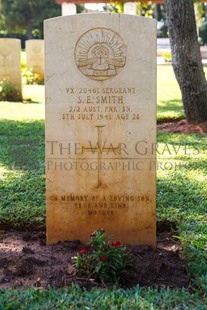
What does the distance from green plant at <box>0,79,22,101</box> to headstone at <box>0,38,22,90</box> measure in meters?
0.10

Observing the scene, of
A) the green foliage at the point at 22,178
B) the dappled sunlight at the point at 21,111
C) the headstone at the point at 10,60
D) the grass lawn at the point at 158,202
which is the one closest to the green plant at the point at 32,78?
the headstone at the point at 10,60

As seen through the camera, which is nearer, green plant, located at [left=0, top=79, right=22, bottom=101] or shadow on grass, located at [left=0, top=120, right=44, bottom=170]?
shadow on grass, located at [left=0, top=120, right=44, bottom=170]

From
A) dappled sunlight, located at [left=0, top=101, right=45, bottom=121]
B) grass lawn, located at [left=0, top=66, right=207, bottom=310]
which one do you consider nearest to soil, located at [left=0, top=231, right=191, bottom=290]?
grass lawn, located at [left=0, top=66, right=207, bottom=310]

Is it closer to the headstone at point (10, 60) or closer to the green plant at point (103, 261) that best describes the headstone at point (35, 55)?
the headstone at point (10, 60)

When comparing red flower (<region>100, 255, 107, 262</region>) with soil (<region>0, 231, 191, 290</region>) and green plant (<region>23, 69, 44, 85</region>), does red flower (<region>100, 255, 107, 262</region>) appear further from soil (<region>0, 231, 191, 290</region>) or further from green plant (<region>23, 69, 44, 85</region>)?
green plant (<region>23, 69, 44, 85</region>)

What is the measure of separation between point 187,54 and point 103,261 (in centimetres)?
528

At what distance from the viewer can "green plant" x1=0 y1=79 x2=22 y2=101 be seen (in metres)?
12.1


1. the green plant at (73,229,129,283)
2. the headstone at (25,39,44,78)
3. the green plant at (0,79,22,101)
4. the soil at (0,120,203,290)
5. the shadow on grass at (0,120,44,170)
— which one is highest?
the headstone at (25,39,44,78)

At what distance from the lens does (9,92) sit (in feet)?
39.6

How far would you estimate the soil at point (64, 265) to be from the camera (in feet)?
10.8

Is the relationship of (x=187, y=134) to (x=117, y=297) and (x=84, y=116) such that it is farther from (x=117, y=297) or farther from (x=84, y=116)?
(x=117, y=297)

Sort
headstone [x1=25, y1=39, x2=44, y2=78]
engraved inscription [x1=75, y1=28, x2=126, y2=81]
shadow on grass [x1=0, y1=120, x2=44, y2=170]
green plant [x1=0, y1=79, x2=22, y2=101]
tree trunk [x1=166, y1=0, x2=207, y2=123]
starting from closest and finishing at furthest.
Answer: engraved inscription [x1=75, y1=28, x2=126, y2=81]
shadow on grass [x1=0, y1=120, x2=44, y2=170]
tree trunk [x1=166, y1=0, x2=207, y2=123]
green plant [x1=0, y1=79, x2=22, y2=101]
headstone [x1=25, y1=39, x2=44, y2=78]

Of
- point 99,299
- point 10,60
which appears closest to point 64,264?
point 99,299

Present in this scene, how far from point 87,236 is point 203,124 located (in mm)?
4707
